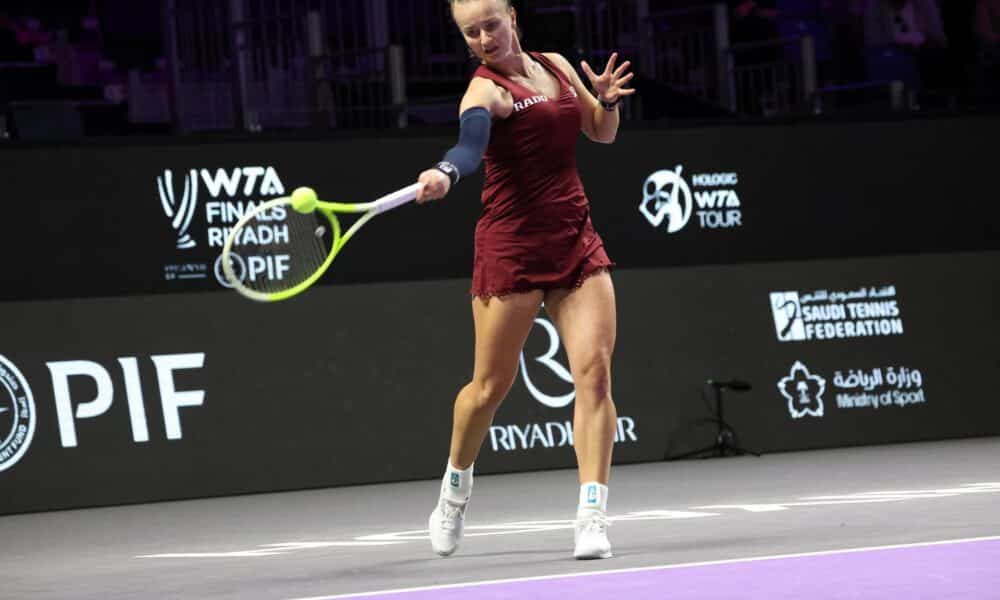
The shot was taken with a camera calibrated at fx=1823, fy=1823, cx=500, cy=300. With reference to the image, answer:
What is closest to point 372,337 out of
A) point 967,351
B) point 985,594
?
point 967,351

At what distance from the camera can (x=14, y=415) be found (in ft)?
31.3

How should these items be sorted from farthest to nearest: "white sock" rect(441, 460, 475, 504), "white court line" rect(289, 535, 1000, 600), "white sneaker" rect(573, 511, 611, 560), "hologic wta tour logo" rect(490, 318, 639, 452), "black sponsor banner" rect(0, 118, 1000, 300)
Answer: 1. "hologic wta tour logo" rect(490, 318, 639, 452)
2. "black sponsor banner" rect(0, 118, 1000, 300)
3. "white sock" rect(441, 460, 475, 504)
4. "white sneaker" rect(573, 511, 611, 560)
5. "white court line" rect(289, 535, 1000, 600)

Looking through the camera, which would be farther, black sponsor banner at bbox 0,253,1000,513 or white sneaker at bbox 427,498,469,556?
black sponsor banner at bbox 0,253,1000,513

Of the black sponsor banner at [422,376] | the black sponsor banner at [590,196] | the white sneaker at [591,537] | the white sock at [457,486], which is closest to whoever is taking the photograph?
the white sneaker at [591,537]

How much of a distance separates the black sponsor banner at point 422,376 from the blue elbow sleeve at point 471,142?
4.66 m

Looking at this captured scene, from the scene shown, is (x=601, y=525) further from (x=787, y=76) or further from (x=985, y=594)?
(x=787, y=76)

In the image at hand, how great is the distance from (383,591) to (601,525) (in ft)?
2.80

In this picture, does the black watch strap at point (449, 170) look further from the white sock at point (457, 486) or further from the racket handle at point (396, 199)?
the white sock at point (457, 486)

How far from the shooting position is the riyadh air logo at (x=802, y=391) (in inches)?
429

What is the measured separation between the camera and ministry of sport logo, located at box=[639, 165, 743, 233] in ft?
36.2

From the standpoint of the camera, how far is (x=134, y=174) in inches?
396

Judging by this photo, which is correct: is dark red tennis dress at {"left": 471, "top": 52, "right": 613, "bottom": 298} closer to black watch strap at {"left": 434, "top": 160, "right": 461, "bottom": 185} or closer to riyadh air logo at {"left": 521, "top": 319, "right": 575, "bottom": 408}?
black watch strap at {"left": 434, "top": 160, "right": 461, "bottom": 185}

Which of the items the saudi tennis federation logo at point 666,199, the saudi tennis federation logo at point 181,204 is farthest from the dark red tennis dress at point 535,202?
the saudi tennis federation logo at point 666,199

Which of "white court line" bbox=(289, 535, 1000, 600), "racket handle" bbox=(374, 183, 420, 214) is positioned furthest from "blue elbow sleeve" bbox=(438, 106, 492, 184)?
"white court line" bbox=(289, 535, 1000, 600)
